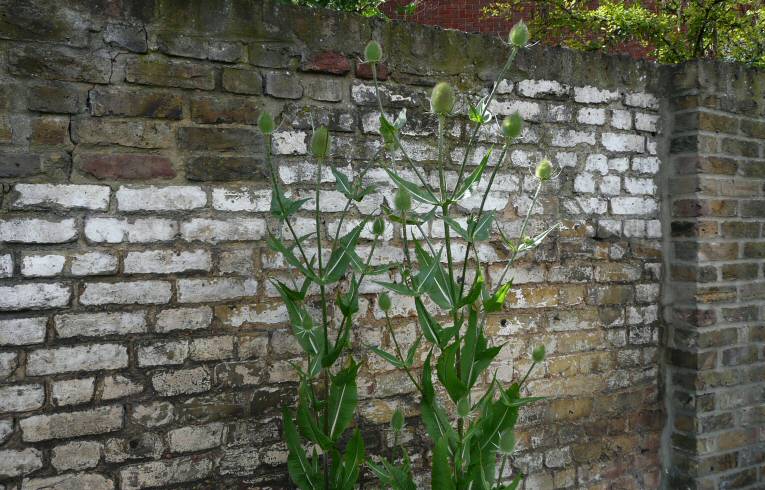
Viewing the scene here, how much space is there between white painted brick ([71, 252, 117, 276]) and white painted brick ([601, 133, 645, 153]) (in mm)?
1934

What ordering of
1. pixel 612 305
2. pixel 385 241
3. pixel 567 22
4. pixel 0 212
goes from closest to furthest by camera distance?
1. pixel 0 212
2. pixel 385 241
3. pixel 612 305
4. pixel 567 22

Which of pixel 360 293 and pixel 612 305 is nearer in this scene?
pixel 360 293

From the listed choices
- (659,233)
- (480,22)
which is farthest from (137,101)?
(480,22)

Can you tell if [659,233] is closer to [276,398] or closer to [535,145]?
[535,145]

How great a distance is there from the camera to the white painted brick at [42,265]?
6.09 feet

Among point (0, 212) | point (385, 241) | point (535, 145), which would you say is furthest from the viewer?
point (535, 145)

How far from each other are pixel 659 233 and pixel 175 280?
2.02 m

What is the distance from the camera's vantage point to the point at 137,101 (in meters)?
1.97

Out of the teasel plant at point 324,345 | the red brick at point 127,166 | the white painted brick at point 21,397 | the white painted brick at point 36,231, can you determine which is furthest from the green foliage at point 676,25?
the white painted brick at point 21,397

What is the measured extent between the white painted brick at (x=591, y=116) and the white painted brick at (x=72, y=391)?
2.02 m

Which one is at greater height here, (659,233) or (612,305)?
(659,233)

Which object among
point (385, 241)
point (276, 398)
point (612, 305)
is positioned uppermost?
point (385, 241)

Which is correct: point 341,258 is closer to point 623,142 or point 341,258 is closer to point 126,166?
point 126,166

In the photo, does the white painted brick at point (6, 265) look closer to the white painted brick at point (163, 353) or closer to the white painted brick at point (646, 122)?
the white painted brick at point (163, 353)
